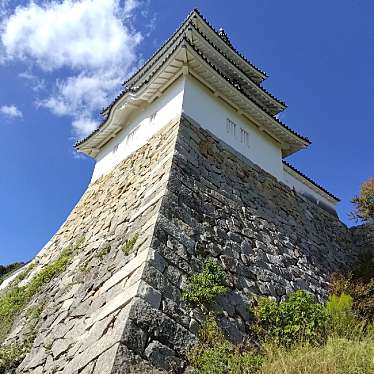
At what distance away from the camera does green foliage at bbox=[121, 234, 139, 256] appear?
5.07 meters

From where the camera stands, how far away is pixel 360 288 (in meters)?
6.89

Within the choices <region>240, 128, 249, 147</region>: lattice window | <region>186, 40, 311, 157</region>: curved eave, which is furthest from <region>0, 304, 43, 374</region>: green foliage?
<region>186, 40, 311, 157</region>: curved eave

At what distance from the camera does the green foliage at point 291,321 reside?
4840 millimetres

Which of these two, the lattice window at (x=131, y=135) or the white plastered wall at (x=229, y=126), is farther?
the lattice window at (x=131, y=135)

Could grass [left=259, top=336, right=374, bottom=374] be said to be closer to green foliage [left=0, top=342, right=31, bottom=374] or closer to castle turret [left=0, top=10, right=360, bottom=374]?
castle turret [left=0, top=10, right=360, bottom=374]

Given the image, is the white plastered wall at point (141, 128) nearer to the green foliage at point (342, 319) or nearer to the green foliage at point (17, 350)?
the green foliage at point (17, 350)

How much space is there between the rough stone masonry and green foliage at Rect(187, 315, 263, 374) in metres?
0.11

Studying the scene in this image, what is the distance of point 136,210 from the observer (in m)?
6.08

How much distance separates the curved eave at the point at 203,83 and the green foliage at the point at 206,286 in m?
4.22

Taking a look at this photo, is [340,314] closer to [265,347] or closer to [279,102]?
[265,347]

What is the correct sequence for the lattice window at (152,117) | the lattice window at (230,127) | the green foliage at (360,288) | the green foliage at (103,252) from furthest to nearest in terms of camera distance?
the lattice window at (230,127) < the lattice window at (152,117) < the green foliage at (360,288) < the green foliage at (103,252)

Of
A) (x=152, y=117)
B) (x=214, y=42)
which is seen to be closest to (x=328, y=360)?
(x=152, y=117)

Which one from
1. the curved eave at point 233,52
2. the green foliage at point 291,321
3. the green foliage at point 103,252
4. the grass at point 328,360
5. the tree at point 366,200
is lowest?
the grass at point 328,360

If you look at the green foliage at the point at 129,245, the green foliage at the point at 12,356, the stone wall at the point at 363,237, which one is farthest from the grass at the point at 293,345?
the stone wall at the point at 363,237
